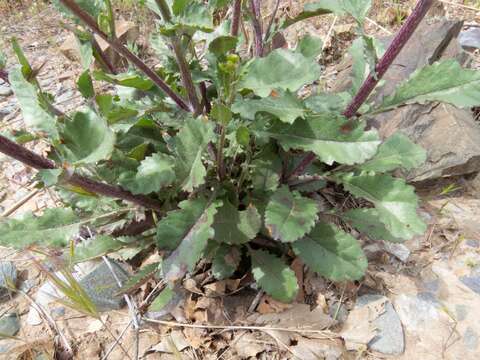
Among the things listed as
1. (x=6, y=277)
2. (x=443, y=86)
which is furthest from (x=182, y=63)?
(x=6, y=277)

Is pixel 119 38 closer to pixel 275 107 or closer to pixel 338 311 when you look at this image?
pixel 275 107

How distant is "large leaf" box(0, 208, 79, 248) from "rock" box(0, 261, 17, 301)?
1.16 ft

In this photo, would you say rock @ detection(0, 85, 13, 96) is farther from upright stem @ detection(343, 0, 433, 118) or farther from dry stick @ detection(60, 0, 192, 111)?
upright stem @ detection(343, 0, 433, 118)

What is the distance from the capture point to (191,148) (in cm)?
130

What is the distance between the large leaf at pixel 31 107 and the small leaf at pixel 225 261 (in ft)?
2.24

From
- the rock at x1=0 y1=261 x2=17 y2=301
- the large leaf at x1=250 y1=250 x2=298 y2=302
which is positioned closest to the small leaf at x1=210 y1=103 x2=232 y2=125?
→ the large leaf at x1=250 y1=250 x2=298 y2=302

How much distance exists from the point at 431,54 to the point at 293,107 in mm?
1230

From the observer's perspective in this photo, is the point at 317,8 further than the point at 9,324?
No

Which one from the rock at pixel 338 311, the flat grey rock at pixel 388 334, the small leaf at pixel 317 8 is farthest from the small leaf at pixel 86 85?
the flat grey rock at pixel 388 334

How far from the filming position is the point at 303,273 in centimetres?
163

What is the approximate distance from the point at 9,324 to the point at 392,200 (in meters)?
1.48

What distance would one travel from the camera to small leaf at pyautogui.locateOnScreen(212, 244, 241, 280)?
1.52 meters

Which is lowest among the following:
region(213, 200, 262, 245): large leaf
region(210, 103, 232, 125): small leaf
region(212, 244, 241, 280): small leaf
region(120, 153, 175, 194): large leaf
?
region(212, 244, 241, 280): small leaf

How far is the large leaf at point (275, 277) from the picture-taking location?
1435 millimetres
